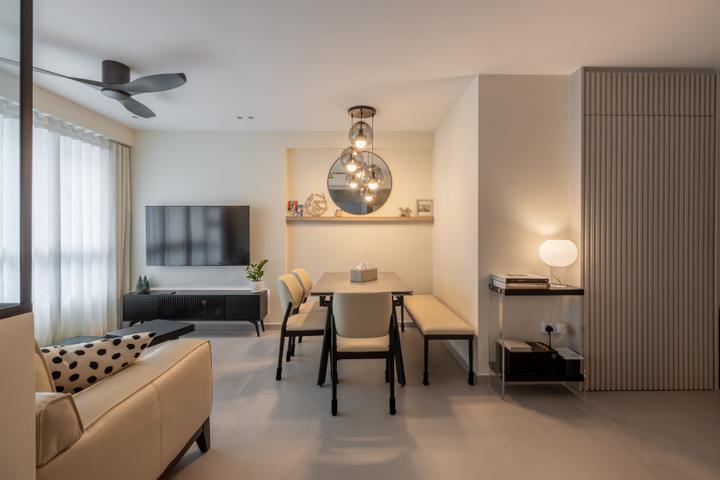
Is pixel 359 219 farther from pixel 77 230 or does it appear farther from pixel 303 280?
pixel 77 230

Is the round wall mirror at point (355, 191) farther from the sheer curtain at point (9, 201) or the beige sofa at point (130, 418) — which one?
the sheer curtain at point (9, 201)

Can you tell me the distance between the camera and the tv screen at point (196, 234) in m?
4.65

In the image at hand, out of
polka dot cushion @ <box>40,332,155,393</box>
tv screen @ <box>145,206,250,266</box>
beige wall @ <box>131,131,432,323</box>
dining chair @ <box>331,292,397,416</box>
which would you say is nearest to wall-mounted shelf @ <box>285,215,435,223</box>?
beige wall @ <box>131,131,432,323</box>

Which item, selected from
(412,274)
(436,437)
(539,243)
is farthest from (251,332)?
(539,243)

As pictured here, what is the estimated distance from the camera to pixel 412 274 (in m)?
4.91

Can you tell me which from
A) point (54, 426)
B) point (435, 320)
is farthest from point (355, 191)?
point (54, 426)

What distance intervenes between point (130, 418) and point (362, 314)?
151 cm

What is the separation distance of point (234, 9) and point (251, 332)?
369 centimetres

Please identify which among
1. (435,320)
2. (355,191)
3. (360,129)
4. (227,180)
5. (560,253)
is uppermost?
(360,129)

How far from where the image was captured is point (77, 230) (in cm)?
394

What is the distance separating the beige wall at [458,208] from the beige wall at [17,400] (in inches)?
113

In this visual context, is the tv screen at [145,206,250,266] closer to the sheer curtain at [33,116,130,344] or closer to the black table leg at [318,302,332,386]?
the sheer curtain at [33,116,130,344]

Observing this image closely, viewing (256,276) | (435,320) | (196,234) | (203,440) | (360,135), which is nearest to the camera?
Result: (203,440)

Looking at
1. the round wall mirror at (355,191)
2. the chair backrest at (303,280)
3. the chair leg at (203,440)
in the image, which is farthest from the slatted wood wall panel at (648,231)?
the chair leg at (203,440)
